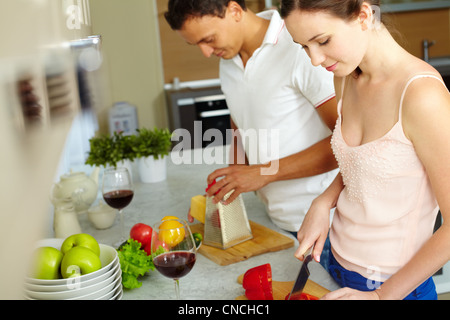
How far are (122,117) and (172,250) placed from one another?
2528 mm

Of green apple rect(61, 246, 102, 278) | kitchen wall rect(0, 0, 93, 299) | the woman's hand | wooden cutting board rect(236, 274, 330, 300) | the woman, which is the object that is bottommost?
wooden cutting board rect(236, 274, 330, 300)

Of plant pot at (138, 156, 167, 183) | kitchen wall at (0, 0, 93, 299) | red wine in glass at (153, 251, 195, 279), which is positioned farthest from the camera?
plant pot at (138, 156, 167, 183)

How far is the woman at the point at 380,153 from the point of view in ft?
1.94

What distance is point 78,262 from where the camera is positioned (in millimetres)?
716

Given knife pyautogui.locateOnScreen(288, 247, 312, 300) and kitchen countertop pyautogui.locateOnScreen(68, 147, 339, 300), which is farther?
kitchen countertop pyautogui.locateOnScreen(68, 147, 339, 300)

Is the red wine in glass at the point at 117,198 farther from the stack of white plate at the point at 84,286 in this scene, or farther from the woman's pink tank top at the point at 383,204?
the woman's pink tank top at the point at 383,204

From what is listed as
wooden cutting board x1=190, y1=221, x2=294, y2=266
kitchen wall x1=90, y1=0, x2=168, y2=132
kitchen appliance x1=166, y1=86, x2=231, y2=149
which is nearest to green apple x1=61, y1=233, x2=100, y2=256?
wooden cutting board x1=190, y1=221, x2=294, y2=266

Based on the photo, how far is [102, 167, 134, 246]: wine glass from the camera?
1.05m

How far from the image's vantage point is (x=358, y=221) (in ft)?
2.43

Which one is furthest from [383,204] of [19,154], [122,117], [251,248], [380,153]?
[122,117]

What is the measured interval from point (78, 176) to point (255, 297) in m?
0.65

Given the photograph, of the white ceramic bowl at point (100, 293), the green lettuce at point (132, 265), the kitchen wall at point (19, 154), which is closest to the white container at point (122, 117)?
the green lettuce at point (132, 265)

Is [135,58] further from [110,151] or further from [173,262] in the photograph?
[173,262]

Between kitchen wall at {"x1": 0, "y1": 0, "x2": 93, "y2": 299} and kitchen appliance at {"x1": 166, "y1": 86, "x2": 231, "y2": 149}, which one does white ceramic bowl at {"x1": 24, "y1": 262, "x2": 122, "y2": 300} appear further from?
kitchen appliance at {"x1": 166, "y1": 86, "x2": 231, "y2": 149}
